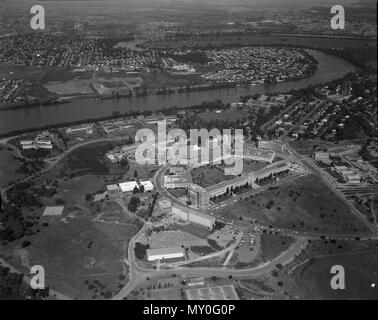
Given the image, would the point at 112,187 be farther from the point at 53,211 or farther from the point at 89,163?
the point at 89,163

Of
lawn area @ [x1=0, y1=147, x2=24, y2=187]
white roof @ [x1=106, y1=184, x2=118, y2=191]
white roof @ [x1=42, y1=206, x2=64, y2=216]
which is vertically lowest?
white roof @ [x1=42, y1=206, x2=64, y2=216]

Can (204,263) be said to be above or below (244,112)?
below

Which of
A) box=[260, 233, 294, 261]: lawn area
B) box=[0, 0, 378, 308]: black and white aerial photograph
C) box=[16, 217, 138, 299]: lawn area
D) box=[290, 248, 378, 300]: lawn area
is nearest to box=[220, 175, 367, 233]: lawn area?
box=[0, 0, 378, 308]: black and white aerial photograph

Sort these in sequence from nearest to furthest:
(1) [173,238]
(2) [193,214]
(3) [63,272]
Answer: (3) [63,272], (1) [173,238], (2) [193,214]

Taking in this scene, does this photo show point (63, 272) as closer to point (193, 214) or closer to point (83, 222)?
point (83, 222)

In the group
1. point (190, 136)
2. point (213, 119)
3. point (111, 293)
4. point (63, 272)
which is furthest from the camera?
point (213, 119)

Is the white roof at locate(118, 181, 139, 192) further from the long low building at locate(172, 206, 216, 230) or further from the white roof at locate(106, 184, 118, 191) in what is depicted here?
the long low building at locate(172, 206, 216, 230)

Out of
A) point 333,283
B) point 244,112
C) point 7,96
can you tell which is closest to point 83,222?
point 333,283
